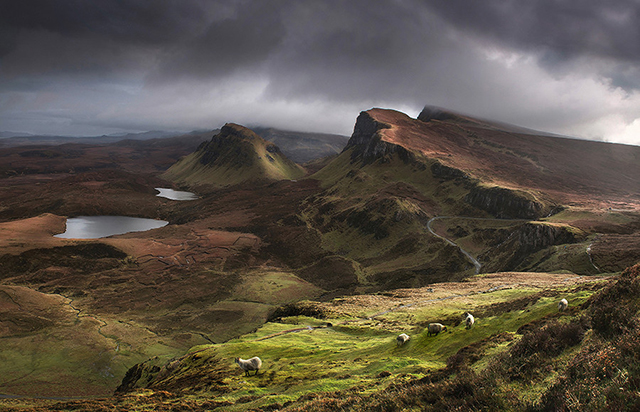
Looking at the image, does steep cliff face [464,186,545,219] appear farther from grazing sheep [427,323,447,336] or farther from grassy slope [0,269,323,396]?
grazing sheep [427,323,447,336]

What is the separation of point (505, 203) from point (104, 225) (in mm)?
190283

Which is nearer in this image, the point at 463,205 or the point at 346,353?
the point at 346,353

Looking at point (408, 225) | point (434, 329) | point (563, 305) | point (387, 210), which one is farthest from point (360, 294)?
point (563, 305)

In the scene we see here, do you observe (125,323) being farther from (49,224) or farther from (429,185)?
(429,185)

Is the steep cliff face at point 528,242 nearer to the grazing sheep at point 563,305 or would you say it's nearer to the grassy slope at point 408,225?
the grassy slope at point 408,225

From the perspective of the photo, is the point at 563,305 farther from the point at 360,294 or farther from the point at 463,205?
the point at 463,205

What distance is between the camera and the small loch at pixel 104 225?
148850 millimetres

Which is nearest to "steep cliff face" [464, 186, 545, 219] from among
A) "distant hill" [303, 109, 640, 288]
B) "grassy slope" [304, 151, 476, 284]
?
"distant hill" [303, 109, 640, 288]

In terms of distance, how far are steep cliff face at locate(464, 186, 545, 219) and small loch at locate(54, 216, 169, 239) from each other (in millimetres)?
156454

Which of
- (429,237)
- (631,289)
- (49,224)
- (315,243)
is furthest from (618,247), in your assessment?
(49,224)

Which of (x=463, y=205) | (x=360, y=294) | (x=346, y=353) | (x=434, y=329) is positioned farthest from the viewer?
(x=463, y=205)

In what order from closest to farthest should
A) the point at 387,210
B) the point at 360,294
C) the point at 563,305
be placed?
the point at 563,305 < the point at 360,294 < the point at 387,210

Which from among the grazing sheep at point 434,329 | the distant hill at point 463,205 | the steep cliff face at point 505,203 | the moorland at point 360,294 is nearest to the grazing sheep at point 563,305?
the moorland at point 360,294

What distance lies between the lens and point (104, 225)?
556ft
